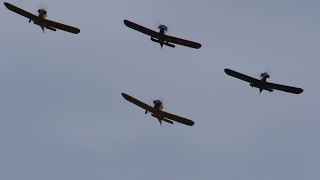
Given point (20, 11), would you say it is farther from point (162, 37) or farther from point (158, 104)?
Result: point (158, 104)

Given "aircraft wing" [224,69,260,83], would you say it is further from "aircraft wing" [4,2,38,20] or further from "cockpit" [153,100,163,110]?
"aircraft wing" [4,2,38,20]

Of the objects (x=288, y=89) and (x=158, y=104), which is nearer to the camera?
(x=158, y=104)

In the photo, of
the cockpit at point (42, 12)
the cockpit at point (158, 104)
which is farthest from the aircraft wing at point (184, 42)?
the cockpit at point (42, 12)

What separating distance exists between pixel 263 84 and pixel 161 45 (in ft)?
48.3

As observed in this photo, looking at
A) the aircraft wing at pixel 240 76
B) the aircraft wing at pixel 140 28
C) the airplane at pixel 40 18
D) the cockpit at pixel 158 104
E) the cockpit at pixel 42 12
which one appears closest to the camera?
the cockpit at pixel 42 12

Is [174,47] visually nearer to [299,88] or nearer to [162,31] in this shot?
[162,31]

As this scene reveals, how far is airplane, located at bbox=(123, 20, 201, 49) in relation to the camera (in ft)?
318

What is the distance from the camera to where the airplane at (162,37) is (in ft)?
318

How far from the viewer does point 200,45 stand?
98.6m

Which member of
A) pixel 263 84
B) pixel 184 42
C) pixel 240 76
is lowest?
pixel 263 84

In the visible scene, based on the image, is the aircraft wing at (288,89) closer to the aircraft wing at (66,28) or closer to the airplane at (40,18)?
the aircraft wing at (66,28)

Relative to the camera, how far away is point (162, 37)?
97.1 metres

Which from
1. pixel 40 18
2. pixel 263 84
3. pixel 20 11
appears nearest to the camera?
pixel 40 18

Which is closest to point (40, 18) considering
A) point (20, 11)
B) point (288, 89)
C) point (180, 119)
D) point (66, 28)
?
point (20, 11)
